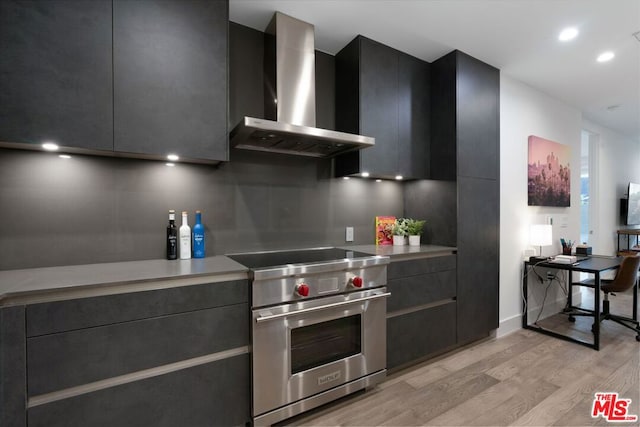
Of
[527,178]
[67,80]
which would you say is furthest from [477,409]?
[67,80]

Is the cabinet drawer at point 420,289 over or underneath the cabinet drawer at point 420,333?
over

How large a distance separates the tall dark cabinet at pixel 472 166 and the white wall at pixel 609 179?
3154mm

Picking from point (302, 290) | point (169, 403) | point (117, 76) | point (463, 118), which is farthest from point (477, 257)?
point (117, 76)

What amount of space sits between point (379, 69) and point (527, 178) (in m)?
2.07

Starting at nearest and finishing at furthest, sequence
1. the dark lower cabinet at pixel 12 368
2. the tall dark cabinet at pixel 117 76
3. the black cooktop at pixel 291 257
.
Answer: the dark lower cabinet at pixel 12 368 < the tall dark cabinet at pixel 117 76 < the black cooktop at pixel 291 257

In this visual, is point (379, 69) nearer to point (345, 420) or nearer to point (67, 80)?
point (67, 80)

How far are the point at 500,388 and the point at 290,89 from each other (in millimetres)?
2560

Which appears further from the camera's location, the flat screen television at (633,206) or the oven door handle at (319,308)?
the flat screen television at (633,206)

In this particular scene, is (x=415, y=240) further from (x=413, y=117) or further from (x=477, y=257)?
(x=413, y=117)

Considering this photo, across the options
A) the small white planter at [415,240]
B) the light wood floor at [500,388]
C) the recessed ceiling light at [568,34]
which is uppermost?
the recessed ceiling light at [568,34]

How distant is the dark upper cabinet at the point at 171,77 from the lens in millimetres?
1504

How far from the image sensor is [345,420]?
172 centimetres

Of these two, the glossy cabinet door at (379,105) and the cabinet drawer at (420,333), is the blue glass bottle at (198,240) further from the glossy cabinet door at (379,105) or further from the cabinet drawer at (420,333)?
the cabinet drawer at (420,333)

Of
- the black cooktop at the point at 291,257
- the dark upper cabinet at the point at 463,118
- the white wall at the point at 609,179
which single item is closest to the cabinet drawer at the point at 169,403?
the black cooktop at the point at 291,257
